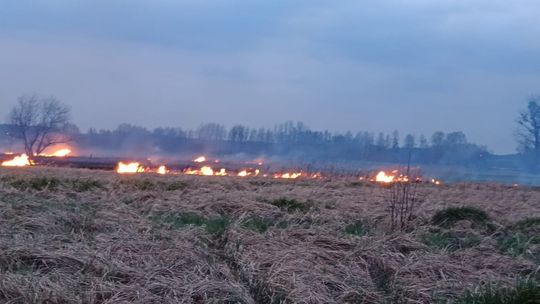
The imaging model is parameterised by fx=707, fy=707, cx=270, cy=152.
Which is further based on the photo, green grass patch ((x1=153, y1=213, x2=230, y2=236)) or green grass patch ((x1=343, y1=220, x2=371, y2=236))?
green grass patch ((x1=343, y1=220, x2=371, y2=236))

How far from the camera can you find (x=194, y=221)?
453 inches

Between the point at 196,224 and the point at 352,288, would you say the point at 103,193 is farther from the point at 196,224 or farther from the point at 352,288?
the point at 352,288

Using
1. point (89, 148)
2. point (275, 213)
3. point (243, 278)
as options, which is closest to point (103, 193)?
point (275, 213)

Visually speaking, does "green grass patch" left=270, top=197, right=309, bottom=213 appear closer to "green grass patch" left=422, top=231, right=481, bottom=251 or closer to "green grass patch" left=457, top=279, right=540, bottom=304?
"green grass patch" left=422, top=231, right=481, bottom=251

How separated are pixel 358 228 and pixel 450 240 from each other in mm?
1578

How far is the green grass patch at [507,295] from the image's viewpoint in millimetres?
5992

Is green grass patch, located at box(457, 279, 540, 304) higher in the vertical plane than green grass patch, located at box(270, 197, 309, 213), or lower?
higher

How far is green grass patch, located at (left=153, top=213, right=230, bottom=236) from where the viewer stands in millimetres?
10336

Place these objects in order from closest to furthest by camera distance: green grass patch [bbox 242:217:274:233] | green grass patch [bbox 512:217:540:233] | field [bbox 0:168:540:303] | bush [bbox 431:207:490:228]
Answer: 1. field [bbox 0:168:540:303]
2. green grass patch [bbox 242:217:274:233]
3. green grass patch [bbox 512:217:540:233]
4. bush [bbox 431:207:490:228]

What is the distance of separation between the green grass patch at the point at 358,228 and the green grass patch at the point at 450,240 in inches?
36.5

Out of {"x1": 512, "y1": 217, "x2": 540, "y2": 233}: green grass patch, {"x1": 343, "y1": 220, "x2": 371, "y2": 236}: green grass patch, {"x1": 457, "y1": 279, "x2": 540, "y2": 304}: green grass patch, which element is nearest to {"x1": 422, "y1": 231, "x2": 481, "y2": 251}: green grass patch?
{"x1": 343, "y1": 220, "x2": 371, "y2": 236}: green grass patch

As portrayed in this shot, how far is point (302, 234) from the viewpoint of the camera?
32.5 feet

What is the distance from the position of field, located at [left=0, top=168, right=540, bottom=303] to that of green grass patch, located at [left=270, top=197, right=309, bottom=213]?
0.88 meters

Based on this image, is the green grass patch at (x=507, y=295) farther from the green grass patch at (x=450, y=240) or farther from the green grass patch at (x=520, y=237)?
the green grass patch at (x=450, y=240)
